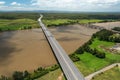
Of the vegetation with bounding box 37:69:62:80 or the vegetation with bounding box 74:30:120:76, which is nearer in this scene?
the vegetation with bounding box 37:69:62:80

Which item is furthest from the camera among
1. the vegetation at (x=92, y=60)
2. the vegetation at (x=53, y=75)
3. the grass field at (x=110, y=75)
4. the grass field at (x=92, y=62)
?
the vegetation at (x=92, y=60)

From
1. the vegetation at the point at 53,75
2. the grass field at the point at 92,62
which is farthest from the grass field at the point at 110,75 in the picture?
the vegetation at the point at 53,75

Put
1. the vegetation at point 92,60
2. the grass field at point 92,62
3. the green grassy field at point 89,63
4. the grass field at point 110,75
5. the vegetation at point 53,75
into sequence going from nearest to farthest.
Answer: the grass field at point 110,75 < the vegetation at point 53,75 < the green grassy field at point 89,63 < the grass field at point 92,62 < the vegetation at point 92,60

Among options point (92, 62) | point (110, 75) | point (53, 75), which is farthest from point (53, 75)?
point (92, 62)

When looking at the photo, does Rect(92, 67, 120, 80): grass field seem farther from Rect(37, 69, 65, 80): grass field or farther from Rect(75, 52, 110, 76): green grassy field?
Rect(37, 69, 65, 80): grass field

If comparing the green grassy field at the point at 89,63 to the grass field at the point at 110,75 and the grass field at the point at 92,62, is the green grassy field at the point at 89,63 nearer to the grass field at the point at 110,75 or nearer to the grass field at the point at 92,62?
the grass field at the point at 92,62

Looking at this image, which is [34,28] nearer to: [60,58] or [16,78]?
[60,58]

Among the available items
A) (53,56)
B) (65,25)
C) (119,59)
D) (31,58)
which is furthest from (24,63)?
(65,25)

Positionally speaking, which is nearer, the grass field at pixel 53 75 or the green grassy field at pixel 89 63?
the grass field at pixel 53 75

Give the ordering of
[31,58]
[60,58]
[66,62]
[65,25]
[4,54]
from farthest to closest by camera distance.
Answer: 1. [65,25]
2. [4,54]
3. [31,58]
4. [60,58]
5. [66,62]

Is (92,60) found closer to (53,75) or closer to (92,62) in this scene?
(92,62)

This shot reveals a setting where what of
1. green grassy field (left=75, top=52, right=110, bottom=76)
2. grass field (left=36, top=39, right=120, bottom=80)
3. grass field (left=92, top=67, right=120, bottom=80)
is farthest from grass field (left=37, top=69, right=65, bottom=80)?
grass field (left=92, top=67, right=120, bottom=80)
